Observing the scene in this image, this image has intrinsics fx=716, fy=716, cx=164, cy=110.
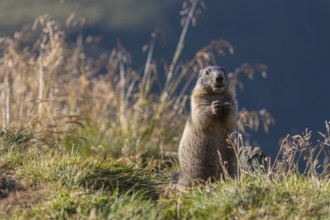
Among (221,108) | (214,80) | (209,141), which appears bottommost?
(209,141)

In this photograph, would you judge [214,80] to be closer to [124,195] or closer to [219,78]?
[219,78]

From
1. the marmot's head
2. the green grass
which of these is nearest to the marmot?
the marmot's head

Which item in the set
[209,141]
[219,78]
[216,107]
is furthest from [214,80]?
[209,141]

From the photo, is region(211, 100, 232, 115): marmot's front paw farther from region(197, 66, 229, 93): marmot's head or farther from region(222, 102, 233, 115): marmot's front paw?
region(197, 66, 229, 93): marmot's head

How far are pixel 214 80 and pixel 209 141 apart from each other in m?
0.59

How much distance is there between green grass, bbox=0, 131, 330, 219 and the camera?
479 cm

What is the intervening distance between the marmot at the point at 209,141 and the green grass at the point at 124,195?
52cm

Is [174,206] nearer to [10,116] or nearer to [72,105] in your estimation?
[10,116]

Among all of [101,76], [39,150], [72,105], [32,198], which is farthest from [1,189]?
[101,76]

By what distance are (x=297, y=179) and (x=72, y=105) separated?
5.65 m

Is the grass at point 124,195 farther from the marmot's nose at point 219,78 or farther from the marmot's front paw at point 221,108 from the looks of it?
the marmot's nose at point 219,78

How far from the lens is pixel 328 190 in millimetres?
5484

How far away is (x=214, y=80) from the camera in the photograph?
6.75 m

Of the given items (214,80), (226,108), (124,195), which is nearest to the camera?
(124,195)
